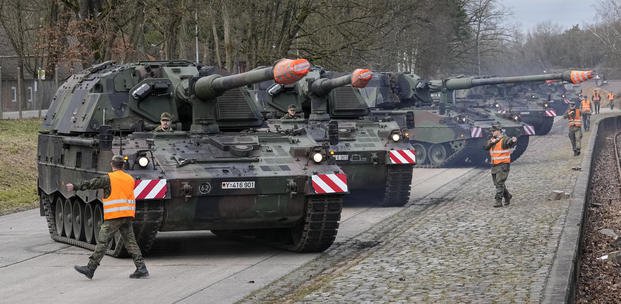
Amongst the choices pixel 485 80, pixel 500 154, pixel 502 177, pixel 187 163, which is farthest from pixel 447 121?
pixel 187 163

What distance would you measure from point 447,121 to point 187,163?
16.9 metres

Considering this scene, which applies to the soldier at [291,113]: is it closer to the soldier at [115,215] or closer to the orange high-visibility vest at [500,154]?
the orange high-visibility vest at [500,154]

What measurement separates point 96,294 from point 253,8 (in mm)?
25569

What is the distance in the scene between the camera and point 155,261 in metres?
14.9

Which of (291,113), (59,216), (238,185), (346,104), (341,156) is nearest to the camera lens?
(238,185)

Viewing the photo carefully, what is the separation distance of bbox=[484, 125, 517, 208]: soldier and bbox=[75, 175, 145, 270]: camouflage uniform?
8.86m

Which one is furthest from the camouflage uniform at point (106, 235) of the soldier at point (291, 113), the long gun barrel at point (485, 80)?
the long gun barrel at point (485, 80)

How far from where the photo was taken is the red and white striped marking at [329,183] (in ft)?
49.6

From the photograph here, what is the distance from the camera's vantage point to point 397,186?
861 inches

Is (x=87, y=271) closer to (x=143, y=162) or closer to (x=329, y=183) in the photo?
(x=143, y=162)

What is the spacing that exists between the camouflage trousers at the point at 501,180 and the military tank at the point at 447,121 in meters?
7.20

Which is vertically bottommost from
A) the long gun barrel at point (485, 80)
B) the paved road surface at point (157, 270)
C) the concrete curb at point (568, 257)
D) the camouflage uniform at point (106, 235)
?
the paved road surface at point (157, 270)

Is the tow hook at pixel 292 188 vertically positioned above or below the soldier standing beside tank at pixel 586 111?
below

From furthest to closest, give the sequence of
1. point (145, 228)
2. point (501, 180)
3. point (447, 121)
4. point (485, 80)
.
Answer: point (485, 80) < point (447, 121) < point (501, 180) < point (145, 228)
